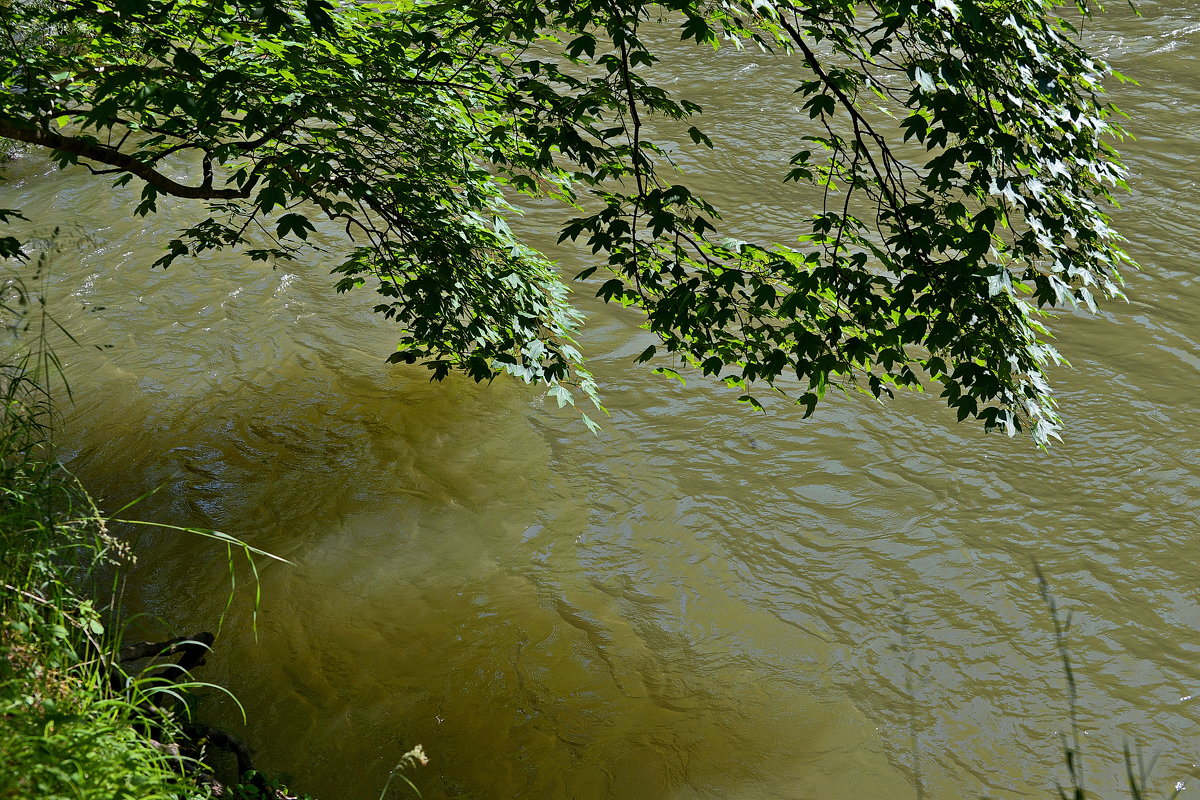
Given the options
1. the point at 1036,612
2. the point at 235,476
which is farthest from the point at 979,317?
the point at 235,476

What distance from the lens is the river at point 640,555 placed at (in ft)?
16.5

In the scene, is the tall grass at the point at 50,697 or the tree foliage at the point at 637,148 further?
the tree foliage at the point at 637,148

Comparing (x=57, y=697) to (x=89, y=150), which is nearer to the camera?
(x=57, y=697)

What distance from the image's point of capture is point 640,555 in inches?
254

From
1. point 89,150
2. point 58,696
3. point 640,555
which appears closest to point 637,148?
point 89,150

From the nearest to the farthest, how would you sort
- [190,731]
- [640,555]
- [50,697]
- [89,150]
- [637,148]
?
1. [50,697]
2. [190,731]
3. [637,148]
4. [89,150]
5. [640,555]

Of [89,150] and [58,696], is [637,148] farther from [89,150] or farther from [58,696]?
[58,696]

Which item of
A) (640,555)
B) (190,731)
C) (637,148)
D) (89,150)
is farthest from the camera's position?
(640,555)

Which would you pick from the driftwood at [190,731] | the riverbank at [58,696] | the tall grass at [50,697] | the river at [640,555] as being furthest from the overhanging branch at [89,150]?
the river at [640,555]

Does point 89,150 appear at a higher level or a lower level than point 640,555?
higher

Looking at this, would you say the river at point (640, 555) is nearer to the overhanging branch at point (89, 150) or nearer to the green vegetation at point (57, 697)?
the green vegetation at point (57, 697)

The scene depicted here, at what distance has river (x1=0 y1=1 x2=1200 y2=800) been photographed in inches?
197

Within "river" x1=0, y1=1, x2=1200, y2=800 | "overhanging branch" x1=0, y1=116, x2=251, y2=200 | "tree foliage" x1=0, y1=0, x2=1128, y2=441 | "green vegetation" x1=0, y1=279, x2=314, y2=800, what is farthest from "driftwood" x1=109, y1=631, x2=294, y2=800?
"overhanging branch" x1=0, y1=116, x2=251, y2=200

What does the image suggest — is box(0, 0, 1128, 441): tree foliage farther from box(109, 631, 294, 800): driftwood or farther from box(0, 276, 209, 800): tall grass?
box(109, 631, 294, 800): driftwood
